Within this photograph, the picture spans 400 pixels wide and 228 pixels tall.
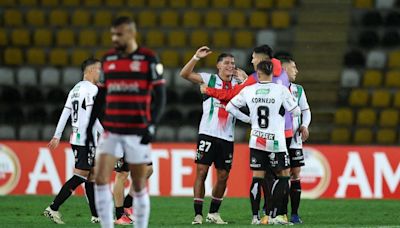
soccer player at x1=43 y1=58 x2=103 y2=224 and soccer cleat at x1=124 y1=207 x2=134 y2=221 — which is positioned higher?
soccer player at x1=43 y1=58 x2=103 y2=224

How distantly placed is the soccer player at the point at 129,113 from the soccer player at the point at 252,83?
10.4ft

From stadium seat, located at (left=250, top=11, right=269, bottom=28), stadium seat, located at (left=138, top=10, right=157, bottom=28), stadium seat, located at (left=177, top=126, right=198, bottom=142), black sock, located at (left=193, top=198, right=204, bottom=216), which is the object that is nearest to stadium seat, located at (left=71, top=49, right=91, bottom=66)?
stadium seat, located at (left=138, top=10, right=157, bottom=28)

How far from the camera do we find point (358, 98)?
23000 millimetres

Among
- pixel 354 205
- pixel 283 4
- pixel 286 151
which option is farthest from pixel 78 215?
pixel 283 4

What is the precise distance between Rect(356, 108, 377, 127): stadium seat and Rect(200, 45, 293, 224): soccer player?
944cm

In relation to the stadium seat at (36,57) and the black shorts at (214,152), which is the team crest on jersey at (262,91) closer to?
the black shorts at (214,152)

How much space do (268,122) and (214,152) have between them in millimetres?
1105

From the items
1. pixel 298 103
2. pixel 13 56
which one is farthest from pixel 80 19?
pixel 298 103

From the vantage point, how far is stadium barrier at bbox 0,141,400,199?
60.0 feet

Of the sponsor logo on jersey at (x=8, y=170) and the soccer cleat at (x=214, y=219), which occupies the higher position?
the sponsor logo on jersey at (x=8, y=170)

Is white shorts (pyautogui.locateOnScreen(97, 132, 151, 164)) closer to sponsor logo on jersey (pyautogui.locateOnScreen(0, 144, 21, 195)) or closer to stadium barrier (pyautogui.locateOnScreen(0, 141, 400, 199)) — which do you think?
stadium barrier (pyautogui.locateOnScreen(0, 141, 400, 199))

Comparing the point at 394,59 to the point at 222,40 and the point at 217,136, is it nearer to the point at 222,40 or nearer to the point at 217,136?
the point at 222,40

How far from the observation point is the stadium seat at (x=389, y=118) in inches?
889

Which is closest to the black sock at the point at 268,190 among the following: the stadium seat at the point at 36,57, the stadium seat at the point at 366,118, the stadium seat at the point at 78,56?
the stadium seat at the point at 366,118
